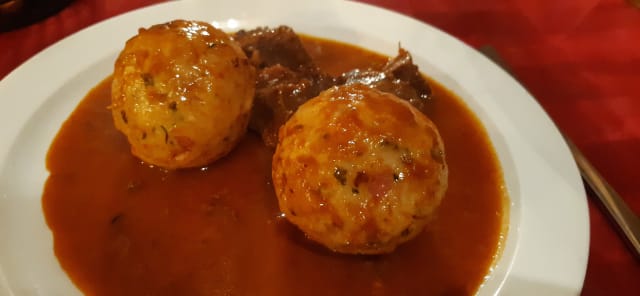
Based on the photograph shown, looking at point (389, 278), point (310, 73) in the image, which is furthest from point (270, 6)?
point (389, 278)

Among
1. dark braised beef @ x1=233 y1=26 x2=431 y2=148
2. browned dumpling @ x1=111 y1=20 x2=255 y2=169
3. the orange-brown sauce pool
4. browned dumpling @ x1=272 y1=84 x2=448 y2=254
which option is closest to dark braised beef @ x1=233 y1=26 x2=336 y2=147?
dark braised beef @ x1=233 y1=26 x2=431 y2=148

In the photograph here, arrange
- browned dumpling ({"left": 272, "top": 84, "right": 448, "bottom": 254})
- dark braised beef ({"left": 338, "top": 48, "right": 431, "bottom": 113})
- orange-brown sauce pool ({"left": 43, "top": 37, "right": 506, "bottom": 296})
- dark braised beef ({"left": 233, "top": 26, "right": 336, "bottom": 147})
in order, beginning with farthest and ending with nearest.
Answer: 1. dark braised beef ({"left": 338, "top": 48, "right": 431, "bottom": 113})
2. dark braised beef ({"left": 233, "top": 26, "right": 336, "bottom": 147})
3. orange-brown sauce pool ({"left": 43, "top": 37, "right": 506, "bottom": 296})
4. browned dumpling ({"left": 272, "top": 84, "right": 448, "bottom": 254})

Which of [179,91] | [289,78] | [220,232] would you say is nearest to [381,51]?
[289,78]

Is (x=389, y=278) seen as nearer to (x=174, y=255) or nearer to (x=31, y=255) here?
(x=174, y=255)

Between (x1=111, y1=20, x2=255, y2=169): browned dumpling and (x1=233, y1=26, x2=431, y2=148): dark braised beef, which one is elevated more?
(x1=111, y1=20, x2=255, y2=169): browned dumpling

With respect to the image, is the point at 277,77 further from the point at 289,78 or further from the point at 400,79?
the point at 400,79

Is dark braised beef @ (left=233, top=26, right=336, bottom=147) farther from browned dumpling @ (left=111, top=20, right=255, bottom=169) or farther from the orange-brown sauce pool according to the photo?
browned dumpling @ (left=111, top=20, right=255, bottom=169)
